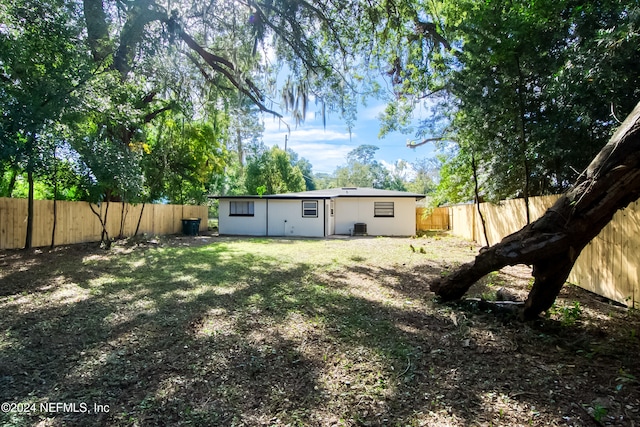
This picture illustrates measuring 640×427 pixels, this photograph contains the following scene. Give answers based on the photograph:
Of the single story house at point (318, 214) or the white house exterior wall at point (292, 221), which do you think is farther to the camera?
the single story house at point (318, 214)

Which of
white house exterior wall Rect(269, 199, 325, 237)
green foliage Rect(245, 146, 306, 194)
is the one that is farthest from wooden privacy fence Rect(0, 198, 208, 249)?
green foliage Rect(245, 146, 306, 194)

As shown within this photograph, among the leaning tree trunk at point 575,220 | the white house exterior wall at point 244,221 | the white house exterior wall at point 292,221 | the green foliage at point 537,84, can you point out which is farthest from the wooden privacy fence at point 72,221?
the leaning tree trunk at point 575,220

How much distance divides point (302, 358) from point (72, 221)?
10.8 metres

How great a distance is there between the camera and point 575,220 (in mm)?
3014

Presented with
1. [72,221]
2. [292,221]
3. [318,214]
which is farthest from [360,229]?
[72,221]

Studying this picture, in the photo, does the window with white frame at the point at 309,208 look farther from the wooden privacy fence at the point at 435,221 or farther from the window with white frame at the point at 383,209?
the wooden privacy fence at the point at 435,221

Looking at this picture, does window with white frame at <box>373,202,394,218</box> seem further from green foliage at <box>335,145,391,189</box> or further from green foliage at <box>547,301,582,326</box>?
green foliage at <box>335,145,391,189</box>

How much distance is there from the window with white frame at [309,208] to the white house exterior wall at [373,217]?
2.09 m

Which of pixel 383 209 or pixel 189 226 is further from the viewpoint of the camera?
pixel 383 209

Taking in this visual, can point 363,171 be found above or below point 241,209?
above

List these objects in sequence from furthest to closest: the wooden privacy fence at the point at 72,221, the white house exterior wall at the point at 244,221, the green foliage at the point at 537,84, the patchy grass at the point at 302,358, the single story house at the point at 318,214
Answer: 1. the white house exterior wall at the point at 244,221
2. the single story house at the point at 318,214
3. the wooden privacy fence at the point at 72,221
4. the green foliage at the point at 537,84
5. the patchy grass at the point at 302,358

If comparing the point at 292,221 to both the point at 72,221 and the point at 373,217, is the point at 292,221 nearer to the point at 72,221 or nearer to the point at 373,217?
the point at 373,217

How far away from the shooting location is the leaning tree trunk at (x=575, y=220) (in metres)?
2.72

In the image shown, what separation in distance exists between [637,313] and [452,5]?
7193mm
